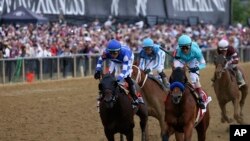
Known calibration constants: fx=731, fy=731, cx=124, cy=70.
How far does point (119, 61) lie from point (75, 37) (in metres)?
14.3

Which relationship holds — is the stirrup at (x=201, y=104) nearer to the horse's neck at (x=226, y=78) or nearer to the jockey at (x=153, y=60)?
the jockey at (x=153, y=60)

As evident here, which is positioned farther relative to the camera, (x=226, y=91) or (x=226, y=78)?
(x=226, y=91)

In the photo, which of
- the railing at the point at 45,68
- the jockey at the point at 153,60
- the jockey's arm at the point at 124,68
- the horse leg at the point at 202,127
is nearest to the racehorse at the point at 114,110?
the jockey's arm at the point at 124,68

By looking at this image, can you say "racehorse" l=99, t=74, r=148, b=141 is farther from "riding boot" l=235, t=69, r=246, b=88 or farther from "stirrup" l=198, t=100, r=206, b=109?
"riding boot" l=235, t=69, r=246, b=88

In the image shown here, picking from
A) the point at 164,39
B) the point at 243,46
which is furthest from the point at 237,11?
the point at 164,39

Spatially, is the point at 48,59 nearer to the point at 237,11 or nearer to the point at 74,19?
the point at 74,19

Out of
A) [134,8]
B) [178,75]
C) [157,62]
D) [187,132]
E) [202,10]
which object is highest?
[202,10]

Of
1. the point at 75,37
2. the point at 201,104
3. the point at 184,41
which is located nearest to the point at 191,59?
the point at 184,41

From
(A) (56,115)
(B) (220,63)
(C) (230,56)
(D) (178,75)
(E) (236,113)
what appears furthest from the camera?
(A) (56,115)

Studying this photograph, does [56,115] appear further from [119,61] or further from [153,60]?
[119,61]

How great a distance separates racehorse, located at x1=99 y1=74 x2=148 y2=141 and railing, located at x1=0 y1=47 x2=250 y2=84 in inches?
451

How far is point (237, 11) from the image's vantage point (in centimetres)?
6347

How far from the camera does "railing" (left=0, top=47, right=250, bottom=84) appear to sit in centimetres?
2178

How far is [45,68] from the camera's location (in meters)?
23.2
